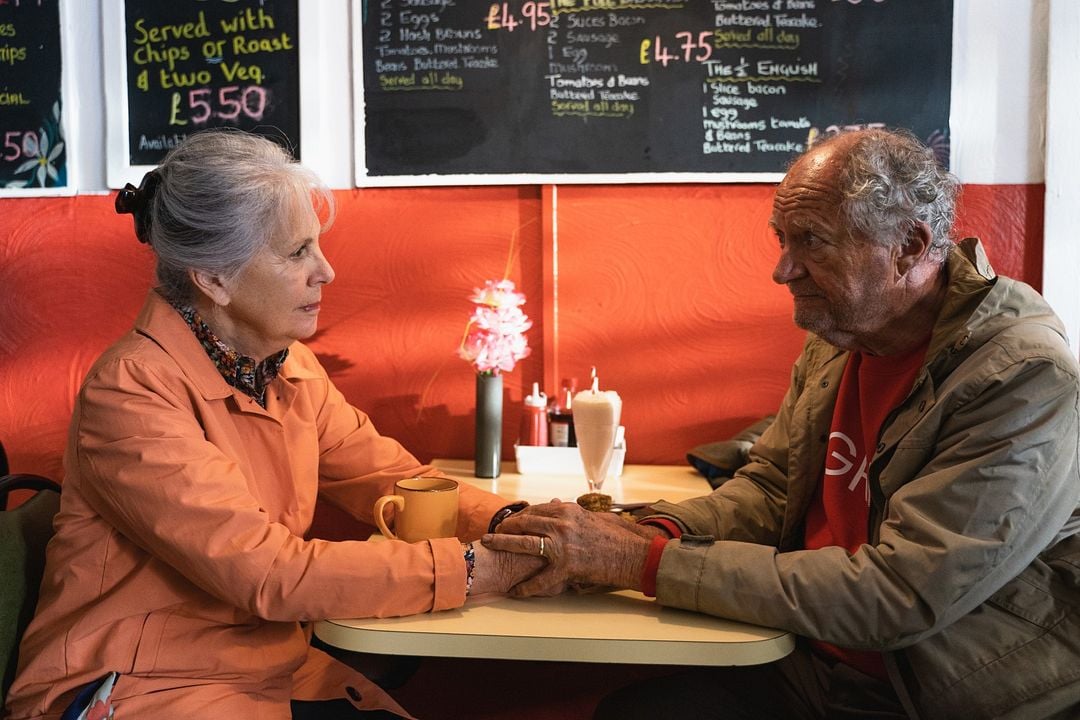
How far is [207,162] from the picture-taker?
179cm

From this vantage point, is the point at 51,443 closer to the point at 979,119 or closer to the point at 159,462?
the point at 159,462

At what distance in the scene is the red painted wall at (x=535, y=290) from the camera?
2.66 metres

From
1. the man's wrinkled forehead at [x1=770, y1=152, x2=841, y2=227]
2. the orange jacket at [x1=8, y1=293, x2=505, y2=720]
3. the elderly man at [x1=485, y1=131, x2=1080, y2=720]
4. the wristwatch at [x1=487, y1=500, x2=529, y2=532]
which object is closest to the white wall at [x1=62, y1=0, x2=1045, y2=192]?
the elderly man at [x1=485, y1=131, x2=1080, y2=720]

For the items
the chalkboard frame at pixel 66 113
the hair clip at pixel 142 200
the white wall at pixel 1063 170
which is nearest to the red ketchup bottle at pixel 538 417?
the hair clip at pixel 142 200

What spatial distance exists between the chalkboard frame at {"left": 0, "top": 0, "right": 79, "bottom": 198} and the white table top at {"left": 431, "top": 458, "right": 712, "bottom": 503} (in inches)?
53.2

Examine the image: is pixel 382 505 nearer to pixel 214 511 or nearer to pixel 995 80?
pixel 214 511

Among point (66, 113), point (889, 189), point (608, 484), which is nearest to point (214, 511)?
point (608, 484)

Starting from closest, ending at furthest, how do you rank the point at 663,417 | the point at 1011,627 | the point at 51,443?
the point at 1011,627 → the point at 663,417 → the point at 51,443

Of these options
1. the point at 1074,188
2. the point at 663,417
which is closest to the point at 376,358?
the point at 663,417

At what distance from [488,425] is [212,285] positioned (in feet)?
2.85

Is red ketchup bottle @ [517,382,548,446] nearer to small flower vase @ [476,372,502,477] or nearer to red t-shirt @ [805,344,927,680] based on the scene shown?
small flower vase @ [476,372,502,477]

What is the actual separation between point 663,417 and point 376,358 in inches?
32.8

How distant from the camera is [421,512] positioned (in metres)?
1.72

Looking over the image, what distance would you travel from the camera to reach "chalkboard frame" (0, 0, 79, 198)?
2.78 meters
